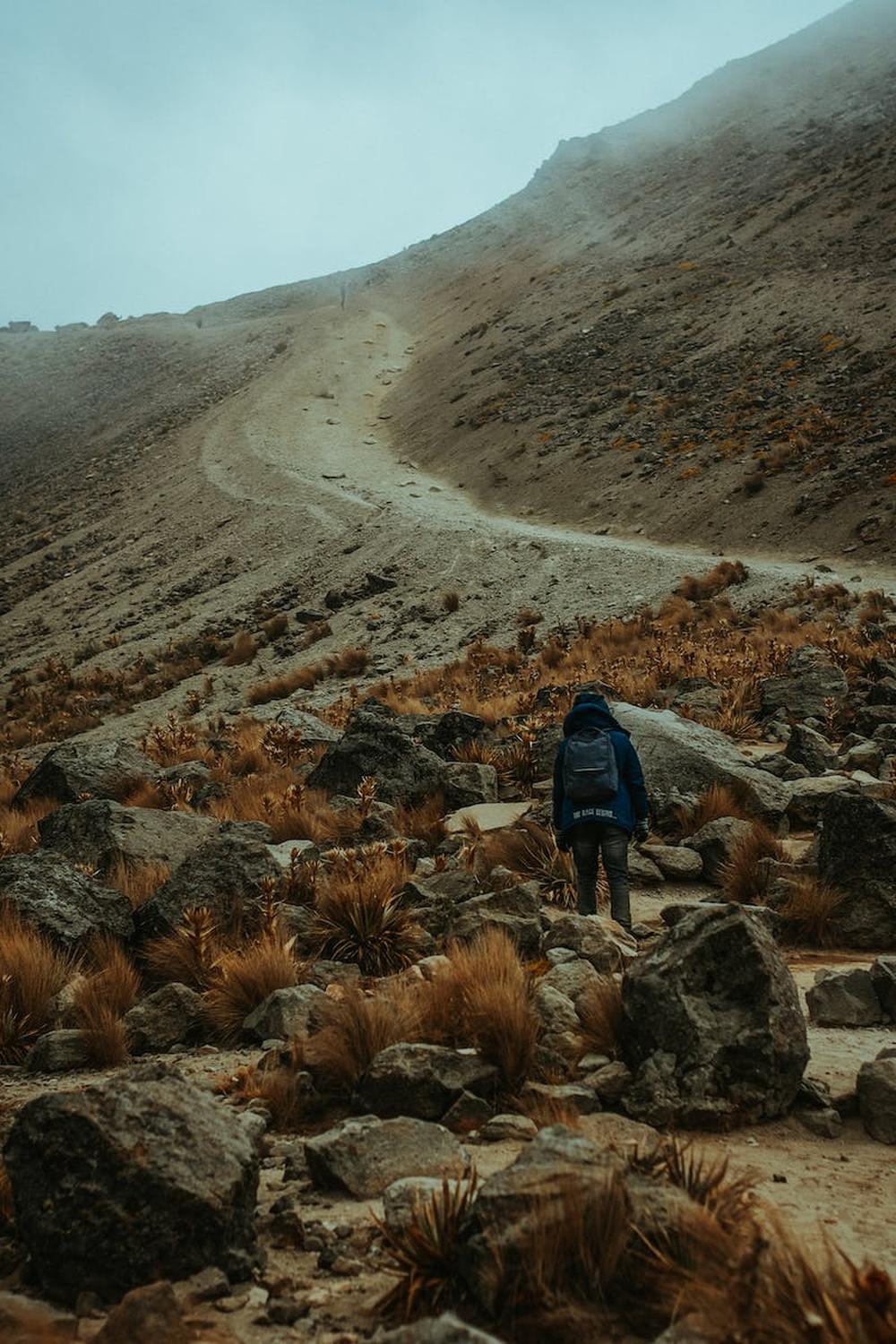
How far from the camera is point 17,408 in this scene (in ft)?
210

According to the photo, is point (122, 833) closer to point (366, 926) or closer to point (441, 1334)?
point (366, 926)

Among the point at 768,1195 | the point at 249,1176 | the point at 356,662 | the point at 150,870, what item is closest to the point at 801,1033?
the point at 768,1195

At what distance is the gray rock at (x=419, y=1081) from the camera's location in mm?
3312

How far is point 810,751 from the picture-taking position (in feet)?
31.0

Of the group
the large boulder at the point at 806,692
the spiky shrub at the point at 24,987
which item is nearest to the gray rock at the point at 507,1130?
the spiky shrub at the point at 24,987

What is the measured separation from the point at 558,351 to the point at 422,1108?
42.9 metres

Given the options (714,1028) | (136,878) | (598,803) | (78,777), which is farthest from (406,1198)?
(78,777)

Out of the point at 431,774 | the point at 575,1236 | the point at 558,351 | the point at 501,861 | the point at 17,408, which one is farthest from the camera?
the point at 17,408

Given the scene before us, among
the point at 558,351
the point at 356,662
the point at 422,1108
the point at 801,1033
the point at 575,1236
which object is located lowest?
the point at 356,662

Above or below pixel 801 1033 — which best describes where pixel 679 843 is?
below

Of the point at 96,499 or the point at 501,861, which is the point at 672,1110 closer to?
the point at 501,861

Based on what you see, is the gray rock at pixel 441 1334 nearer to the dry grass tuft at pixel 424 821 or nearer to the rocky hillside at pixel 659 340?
the dry grass tuft at pixel 424 821

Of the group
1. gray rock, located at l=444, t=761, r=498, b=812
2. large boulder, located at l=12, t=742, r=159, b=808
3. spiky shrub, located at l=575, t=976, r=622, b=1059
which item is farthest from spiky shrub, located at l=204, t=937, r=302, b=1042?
large boulder, located at l=12, t=742, r=159, b=808

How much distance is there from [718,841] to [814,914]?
4.67 ft
